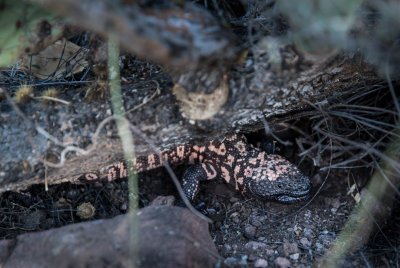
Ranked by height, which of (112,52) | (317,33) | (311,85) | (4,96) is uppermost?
(317,33)

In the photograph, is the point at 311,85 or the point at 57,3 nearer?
the point at 57,3

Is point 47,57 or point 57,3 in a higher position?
point 57,3

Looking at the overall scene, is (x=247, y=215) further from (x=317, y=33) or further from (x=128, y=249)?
(x=317, y=33)

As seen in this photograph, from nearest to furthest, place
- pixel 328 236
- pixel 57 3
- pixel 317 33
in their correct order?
pixel 57 3 → pixel 317 33 → pixel 328 236

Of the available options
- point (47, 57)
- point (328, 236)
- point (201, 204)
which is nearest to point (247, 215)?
point (201, 204)

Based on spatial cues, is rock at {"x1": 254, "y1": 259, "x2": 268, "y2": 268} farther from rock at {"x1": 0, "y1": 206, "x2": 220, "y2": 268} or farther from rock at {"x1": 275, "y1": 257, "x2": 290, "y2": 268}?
rock at {"x1": 0, "y1": 206, "x2": 220, "y2": 268}

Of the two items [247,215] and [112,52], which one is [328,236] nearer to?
[247,215]

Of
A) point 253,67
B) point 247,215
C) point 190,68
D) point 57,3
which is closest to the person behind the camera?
point 57,3
